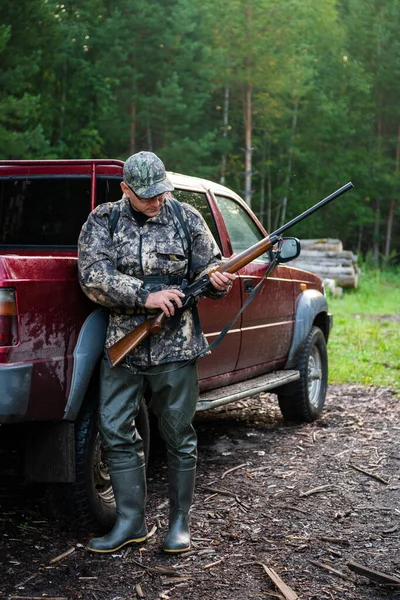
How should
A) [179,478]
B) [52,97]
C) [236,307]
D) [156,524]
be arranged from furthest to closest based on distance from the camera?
[52,97] → [236,307] → [156,524] → [179,478]

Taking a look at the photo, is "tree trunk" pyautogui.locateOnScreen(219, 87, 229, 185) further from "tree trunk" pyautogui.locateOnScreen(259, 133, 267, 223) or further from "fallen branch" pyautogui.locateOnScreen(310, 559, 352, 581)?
"fallen branch" pyautogui.locateOnScreen(310, 559, 352, 581)

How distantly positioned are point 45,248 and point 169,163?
28678mm

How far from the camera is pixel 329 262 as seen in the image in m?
22.2

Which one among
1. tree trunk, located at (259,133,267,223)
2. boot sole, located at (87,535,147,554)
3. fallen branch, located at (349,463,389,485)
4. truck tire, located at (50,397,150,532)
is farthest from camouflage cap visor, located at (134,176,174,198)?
tree trunk, located at (259,133,267,223)

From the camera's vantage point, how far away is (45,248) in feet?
17.0

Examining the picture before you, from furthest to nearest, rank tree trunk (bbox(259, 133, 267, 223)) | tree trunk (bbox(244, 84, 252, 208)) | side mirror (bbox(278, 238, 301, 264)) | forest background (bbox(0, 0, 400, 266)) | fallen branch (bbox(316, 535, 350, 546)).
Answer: tree trunk (bbox(259, 133, 267, 223)), tree trunk (bbox(244, 84, 252, 208)), forest background (bbox(0, 0, 400, 266)), side mirror (bbox(278, 238, 301, 264)), fallen branch (bbox(316, 535, 350, 546))

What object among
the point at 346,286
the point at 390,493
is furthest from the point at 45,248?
the point at 346,286

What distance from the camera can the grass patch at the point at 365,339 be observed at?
382 inches

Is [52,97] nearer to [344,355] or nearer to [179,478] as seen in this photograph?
[344,355]

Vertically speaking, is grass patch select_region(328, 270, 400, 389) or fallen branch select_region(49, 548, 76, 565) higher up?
fallen branch select_region(49, 548, 76, 565)

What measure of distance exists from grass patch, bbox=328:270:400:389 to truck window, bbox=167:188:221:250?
4258 mm

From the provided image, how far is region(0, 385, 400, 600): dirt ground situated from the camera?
12.1 feet

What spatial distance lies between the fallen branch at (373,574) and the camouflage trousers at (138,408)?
3.12 ft

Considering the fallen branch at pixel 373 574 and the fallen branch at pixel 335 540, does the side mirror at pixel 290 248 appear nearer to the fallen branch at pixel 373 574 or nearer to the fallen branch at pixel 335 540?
the fallen branch at pixel 335 540
